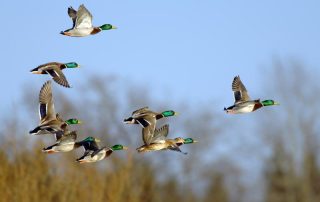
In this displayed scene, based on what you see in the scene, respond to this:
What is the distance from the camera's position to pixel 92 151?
12.0 meters

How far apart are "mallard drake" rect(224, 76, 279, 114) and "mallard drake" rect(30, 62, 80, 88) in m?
2.10

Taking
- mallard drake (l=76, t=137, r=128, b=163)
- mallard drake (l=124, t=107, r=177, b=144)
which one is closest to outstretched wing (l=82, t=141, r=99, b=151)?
mallard drake (l=76, t=137, r=128, b=163)

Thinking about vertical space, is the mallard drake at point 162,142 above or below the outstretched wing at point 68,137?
below

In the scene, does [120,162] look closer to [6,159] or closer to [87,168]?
[87,168]

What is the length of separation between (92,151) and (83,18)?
1.92 meters

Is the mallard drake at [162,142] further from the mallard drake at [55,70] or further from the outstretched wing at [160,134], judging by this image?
the mallard drake at [55,70]

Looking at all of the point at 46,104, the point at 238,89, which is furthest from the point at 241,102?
the point at 46,104

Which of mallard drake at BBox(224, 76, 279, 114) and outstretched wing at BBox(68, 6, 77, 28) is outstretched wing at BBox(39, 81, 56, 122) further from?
mallard drake at BBox(224, 76, 279, 114)

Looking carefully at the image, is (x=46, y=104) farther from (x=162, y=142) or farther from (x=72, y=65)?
(x=162, y=142)

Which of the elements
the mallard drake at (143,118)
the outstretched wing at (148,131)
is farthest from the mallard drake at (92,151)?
the outstretched wing at (148,131)

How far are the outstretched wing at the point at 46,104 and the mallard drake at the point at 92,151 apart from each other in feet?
1.82

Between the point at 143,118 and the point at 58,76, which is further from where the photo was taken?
the point at 58,76

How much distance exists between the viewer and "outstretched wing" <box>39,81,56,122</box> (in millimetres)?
12242

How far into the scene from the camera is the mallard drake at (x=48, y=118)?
459 inches
